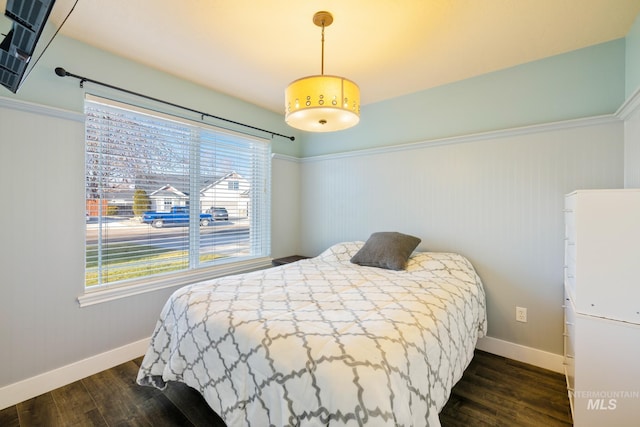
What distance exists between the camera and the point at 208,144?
2.88 meters

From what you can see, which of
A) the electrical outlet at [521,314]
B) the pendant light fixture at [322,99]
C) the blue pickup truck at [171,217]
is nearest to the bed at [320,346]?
the electrical outlet at [521,314]

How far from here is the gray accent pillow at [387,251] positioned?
7.95 ft

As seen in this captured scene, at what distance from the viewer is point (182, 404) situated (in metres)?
1.78

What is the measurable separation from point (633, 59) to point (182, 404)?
3.69 m

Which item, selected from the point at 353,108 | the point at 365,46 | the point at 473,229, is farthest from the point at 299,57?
the point at 473,229

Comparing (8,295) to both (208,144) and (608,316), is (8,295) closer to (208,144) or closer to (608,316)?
(208,144)

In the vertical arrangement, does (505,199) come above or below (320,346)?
above

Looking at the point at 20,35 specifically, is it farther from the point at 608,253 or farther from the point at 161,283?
the point at 608,253

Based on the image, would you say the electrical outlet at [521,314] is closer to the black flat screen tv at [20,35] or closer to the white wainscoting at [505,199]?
the white wainscoting at [505,199]

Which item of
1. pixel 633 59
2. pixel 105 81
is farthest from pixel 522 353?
pixel 105 81

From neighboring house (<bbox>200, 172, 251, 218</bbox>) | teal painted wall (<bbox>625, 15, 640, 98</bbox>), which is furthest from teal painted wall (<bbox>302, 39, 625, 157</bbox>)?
neighboring house (<bbox>200, 172, 251, 218</bbox>)

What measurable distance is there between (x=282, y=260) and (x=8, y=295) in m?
2.24

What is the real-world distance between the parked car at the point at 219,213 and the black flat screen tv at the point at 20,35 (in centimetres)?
163

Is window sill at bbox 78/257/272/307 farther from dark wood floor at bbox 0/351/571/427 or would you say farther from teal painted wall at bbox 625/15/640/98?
teal painted wall at bbox 625/15/640/98
